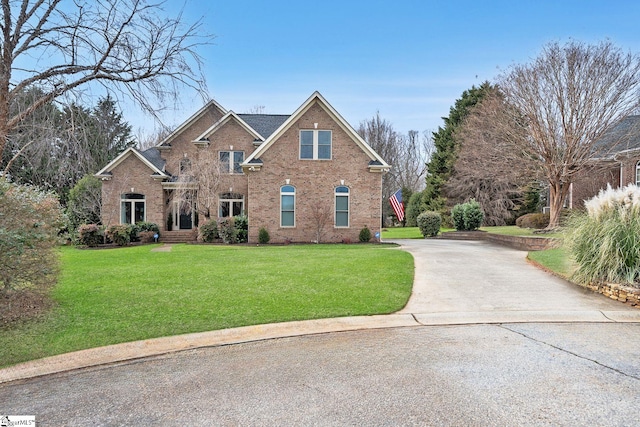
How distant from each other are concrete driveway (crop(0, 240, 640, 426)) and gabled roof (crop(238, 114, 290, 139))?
879 inches

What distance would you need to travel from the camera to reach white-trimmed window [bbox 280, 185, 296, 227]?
21630 millimetres

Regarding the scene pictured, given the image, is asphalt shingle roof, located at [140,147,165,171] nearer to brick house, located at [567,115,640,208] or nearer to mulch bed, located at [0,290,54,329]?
mulch bed, located at [0,290,54,329]

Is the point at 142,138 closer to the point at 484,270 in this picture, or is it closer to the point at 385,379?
the point at 484,270

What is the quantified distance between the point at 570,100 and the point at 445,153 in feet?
60.0

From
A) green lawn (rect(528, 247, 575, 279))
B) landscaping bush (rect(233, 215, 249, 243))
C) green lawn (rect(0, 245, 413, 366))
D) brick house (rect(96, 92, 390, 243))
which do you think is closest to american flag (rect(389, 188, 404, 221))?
brick house (rect(96, 92, 390, 243))

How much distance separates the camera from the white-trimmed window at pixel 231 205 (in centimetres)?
2603

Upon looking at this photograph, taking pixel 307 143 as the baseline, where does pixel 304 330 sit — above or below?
below

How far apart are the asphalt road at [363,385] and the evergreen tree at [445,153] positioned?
32243mm

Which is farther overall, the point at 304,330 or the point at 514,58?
the point at 514,58

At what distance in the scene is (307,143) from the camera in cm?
2166

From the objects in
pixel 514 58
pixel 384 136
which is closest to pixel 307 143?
pixel 514 58

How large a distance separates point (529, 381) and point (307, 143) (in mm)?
18555

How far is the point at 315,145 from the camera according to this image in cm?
2166

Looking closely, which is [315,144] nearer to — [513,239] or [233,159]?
[233,159]
